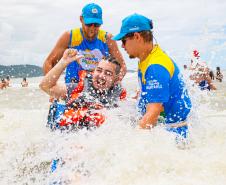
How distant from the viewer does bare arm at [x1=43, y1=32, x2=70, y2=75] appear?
7.04 m

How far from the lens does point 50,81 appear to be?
504cm

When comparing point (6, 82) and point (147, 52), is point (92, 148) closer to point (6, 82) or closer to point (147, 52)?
point (147, 52)

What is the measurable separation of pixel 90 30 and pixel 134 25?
2.69m

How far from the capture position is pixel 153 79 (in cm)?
407

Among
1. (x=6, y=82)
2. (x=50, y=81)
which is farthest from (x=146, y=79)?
(x=6, y=82)

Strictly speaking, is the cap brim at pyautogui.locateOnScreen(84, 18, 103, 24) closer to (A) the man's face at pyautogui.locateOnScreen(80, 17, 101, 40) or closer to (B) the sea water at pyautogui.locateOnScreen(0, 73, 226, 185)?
(A) the man's face at pyautogui.locateOnScreen(80, 17, 101, 40)

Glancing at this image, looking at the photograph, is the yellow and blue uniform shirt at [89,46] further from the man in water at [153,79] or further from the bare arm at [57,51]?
the man in water at [153,79]

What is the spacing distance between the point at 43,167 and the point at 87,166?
97 centimetres

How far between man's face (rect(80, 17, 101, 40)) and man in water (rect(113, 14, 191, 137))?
2.49 m

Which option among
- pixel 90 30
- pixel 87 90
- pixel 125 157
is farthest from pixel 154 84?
pixel 90 30

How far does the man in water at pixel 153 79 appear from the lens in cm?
408

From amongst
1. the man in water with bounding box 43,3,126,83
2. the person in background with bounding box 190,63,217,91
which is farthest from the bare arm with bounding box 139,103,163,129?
the person in background with bounding box 190,63,217,91

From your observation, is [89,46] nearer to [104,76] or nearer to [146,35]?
[104,76]

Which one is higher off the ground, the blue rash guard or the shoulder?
the shoulder
